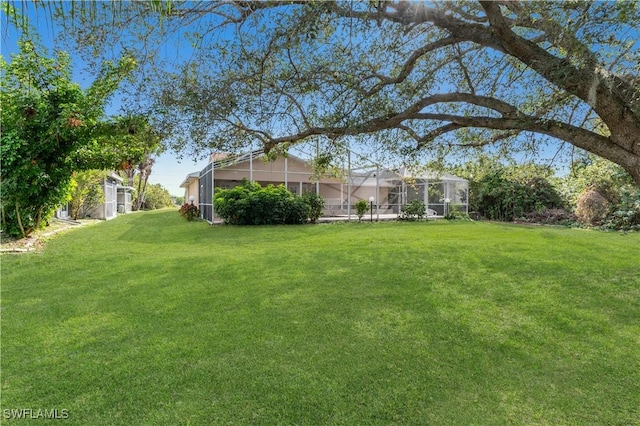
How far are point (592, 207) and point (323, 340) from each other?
730 inches

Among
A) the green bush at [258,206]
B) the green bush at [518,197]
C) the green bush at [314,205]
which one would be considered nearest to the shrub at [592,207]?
the green bush at [518,197]

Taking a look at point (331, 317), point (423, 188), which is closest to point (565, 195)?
point (423, 188)

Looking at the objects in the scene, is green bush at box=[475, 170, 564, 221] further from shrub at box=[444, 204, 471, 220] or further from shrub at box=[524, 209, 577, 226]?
shrub at box=[444, 204, 471, 220]

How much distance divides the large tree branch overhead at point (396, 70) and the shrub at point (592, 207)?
1480cm

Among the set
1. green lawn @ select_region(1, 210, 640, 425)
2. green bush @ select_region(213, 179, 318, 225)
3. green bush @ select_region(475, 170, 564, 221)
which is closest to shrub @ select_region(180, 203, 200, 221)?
green bush @ select_region(213, 179, 318, 225)

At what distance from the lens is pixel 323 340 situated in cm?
414

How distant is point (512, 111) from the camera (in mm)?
→ 4062

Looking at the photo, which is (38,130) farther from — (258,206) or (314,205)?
(314,205)

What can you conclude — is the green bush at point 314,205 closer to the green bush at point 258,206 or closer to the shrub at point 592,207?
the green bush at point 258,206

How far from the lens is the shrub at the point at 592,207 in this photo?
1642 cm

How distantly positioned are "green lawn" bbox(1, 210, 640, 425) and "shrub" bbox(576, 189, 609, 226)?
1035 cm

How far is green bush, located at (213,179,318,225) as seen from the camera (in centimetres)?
1614

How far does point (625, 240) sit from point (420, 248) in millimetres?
7689

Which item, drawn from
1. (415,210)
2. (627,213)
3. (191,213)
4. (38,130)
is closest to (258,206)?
(191,213)
